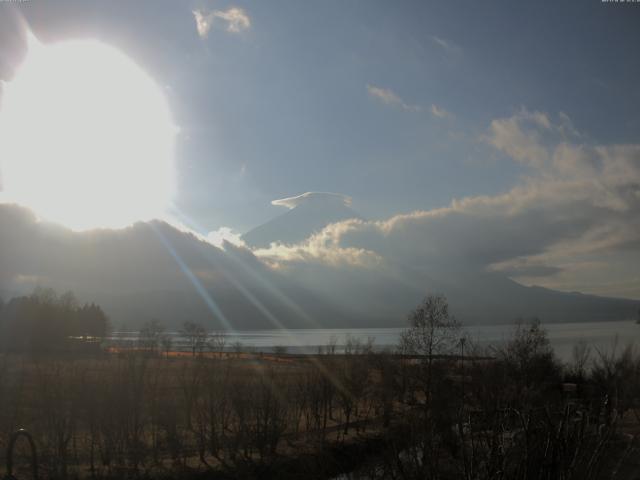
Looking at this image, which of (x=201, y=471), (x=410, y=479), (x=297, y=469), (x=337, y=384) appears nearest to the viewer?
→ (x=410, y=479)

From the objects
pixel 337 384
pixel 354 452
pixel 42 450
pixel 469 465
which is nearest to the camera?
pixel 469 465

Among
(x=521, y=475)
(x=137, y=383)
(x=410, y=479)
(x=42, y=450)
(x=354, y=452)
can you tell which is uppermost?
(x=521, y=475)

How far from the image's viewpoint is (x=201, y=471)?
95.3 feet

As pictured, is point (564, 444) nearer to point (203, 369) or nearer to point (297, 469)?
point (297, 469)

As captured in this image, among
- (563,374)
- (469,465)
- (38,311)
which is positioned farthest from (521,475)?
(38,311)

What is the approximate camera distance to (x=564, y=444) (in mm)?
6879

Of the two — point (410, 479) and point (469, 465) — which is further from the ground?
point (469, 465)

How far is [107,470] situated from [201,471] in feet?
16.4

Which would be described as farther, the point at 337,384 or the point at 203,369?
the point at 337,384

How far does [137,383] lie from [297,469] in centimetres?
1146

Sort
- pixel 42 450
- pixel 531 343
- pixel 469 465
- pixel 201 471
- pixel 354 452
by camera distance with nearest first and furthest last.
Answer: pixel 469 465
pixel 42 450
pixel 201 471
pixel 354 452
pixel 531 343

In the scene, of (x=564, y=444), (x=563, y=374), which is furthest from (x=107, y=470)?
(x=563, y=374)

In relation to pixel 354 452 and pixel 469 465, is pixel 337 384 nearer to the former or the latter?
pixel 354 452

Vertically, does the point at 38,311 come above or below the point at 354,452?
above
